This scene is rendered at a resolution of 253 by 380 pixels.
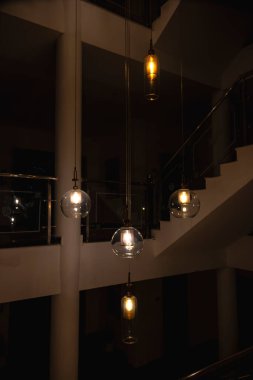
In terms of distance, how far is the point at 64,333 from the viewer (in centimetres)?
388

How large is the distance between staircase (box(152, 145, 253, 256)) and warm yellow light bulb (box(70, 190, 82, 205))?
1939 millimetres

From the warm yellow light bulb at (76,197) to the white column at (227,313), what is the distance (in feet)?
13.5

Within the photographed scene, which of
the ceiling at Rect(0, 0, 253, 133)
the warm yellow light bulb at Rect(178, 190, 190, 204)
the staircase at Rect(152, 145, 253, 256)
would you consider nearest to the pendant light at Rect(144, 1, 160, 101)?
the warm yellow light bulb at Rect(178, 190, 190, 204)

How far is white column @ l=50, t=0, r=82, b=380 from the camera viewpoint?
389 centimetres

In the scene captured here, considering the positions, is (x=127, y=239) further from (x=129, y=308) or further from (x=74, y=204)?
(x=129, y=308)

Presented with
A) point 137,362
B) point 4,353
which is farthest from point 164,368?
point 4,353

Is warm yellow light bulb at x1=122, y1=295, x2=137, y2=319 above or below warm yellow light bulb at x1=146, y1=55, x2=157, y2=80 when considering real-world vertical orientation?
below

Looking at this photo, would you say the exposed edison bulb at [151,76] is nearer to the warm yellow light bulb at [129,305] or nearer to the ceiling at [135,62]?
the warm yellow light bulb at [129,305]

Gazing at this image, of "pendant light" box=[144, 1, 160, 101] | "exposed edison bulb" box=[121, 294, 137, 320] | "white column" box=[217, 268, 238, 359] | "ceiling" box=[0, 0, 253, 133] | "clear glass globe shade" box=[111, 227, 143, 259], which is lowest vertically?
"white column" box=[217, 268, 238, 359]

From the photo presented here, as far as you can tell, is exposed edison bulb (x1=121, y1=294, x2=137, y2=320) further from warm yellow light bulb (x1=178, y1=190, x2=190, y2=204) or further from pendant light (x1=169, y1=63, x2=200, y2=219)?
warm yellow light bulb (x1=178, y1=190, x2=190, y2=204)

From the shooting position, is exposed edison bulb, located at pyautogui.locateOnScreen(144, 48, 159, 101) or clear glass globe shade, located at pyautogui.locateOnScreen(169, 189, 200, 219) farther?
clear glass globe shade, located at pyautogui.locateOnScreen(169, 189, 200, 219)

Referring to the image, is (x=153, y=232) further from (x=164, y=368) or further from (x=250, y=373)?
(x=164, y=368)

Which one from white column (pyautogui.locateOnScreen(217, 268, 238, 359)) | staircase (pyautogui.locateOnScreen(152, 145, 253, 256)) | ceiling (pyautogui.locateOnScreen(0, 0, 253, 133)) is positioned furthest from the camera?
white column (pyautogui.locateOnScreen(217, 268, 238, 359))

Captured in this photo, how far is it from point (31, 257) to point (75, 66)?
261cm
